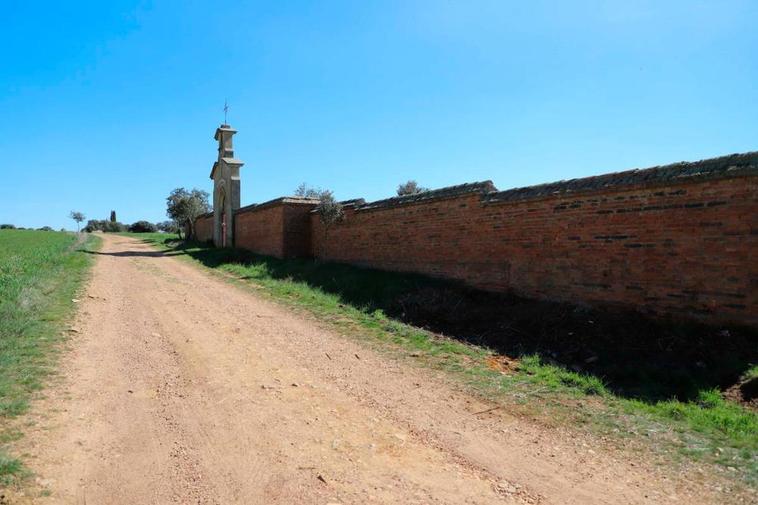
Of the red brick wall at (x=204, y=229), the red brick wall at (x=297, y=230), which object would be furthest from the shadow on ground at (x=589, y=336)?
the red brick wall at (x=204, y=229)

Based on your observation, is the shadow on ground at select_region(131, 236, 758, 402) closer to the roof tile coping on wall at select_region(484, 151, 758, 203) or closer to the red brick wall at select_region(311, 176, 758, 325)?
the red brick wall at select_region(311, 176, 758, 325)

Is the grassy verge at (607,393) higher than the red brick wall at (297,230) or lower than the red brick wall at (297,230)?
lower

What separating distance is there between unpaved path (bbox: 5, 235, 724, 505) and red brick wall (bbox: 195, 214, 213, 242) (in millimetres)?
25673

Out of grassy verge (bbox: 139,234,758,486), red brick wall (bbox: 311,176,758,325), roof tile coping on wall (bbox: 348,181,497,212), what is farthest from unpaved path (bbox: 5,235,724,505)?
roof tile coping on wall (bbox: 348,181,497,212)

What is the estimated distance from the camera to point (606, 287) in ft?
24.6

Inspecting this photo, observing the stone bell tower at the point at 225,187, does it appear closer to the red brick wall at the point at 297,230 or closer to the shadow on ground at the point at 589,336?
the red brick wall at the point at 297,230

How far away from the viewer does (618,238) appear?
742 cm

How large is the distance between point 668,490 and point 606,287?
14.9ft

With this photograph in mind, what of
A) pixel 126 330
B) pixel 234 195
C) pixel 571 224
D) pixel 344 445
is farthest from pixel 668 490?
pixel 234 195

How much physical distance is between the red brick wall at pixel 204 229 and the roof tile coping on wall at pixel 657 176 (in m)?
25.7

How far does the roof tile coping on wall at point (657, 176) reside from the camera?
20.0ft

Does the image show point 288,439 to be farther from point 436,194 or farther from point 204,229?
point 204,229

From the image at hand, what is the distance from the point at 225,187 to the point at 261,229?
7323mm

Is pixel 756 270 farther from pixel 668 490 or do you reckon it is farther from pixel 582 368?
pixel 668 490
